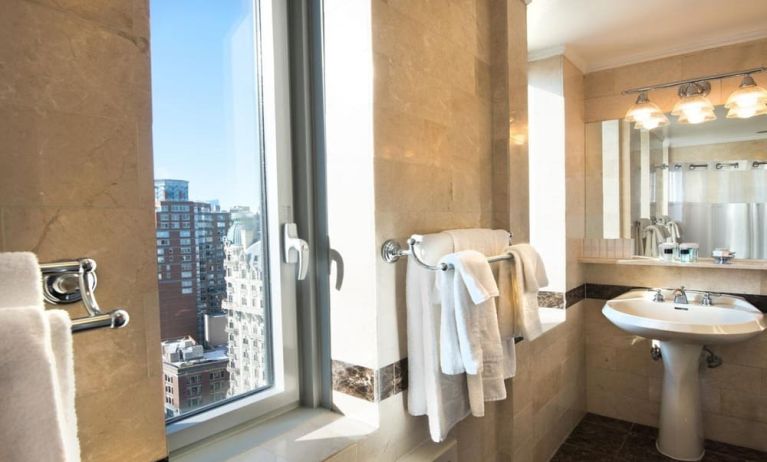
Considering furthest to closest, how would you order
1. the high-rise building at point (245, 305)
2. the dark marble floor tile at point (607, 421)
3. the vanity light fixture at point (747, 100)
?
1. the dark marble floor tile at point (607, 421)
2. the vanity light fixture at point (747, 100)
3. the high-rise building at point (245, 305)

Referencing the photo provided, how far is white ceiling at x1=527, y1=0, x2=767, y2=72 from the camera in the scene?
6.47 feet

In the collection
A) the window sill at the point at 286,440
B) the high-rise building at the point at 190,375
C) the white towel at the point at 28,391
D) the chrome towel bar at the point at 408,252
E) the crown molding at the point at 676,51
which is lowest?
the window sill at the point at 286,440

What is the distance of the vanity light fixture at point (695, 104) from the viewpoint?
2291 mm

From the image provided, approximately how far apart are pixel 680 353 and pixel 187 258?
7.58 ft

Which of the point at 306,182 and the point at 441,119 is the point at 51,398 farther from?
the point at 441,119

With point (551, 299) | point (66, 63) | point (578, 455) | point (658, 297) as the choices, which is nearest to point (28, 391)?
point (66, 63)

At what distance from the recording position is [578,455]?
227 cm

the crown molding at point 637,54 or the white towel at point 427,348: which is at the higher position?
the crown molding at point 637,54

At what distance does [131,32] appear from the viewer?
73 centimetres

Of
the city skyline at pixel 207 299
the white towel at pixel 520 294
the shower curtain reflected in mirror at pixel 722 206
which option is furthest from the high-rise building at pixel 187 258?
the shower curtain reflected in mirror at pixel 722 206

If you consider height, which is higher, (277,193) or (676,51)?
(676,51)

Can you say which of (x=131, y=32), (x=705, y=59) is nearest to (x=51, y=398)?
(x=131, y=32)

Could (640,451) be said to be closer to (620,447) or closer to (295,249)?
(620,447)

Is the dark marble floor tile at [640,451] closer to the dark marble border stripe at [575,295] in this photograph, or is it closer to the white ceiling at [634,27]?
the dark marble border stripe at [575,295]
